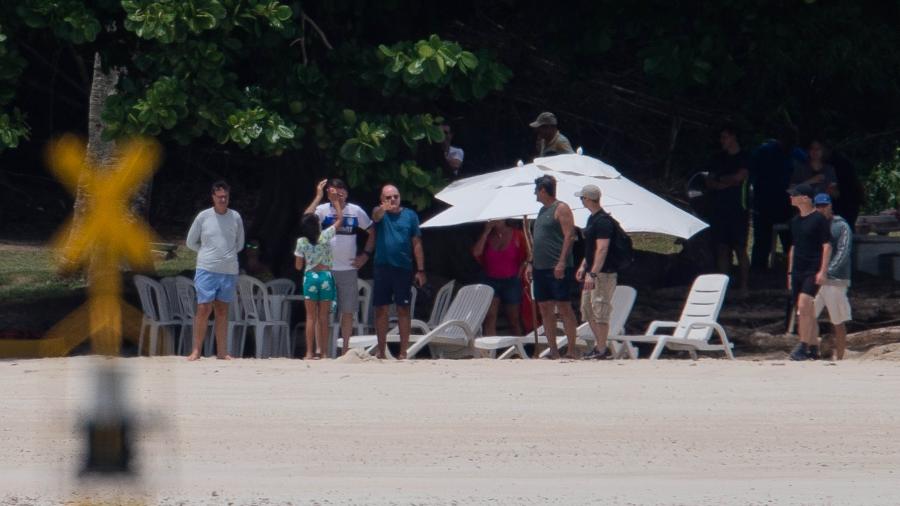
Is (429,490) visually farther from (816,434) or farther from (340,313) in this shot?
(340,313)

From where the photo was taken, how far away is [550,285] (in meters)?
14.2

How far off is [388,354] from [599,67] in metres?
9.07

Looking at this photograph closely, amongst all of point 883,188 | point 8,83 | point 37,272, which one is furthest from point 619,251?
point 883,188

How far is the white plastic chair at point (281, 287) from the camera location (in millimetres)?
16719

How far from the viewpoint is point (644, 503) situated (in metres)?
8.17

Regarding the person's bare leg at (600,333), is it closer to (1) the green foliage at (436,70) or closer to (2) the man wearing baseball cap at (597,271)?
(2) the man wearing baseball cap at (597,271)

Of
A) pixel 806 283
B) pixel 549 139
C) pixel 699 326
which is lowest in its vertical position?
pixel 699 326

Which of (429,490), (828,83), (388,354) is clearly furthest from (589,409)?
(828,83)

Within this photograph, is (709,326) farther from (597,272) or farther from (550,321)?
(550,321)

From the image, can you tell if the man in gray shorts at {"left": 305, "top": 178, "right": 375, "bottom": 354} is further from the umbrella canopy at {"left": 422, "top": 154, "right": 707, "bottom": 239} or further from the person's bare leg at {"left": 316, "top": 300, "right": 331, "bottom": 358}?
the umbrella canopy at {"left": 422, "top": 154, "right": 707, "bottom": 239}

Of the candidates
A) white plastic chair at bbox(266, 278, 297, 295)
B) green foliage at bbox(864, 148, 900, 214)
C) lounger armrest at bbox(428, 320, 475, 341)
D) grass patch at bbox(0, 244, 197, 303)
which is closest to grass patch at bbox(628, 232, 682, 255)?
green foliage at bbox(864, 148, 900, 214)

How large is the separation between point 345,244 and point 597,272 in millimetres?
2391

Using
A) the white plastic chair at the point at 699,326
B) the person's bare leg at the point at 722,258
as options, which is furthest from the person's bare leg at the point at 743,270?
the white plastic chair at the point at 699,326

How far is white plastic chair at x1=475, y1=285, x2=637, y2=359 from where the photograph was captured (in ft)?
48.7
